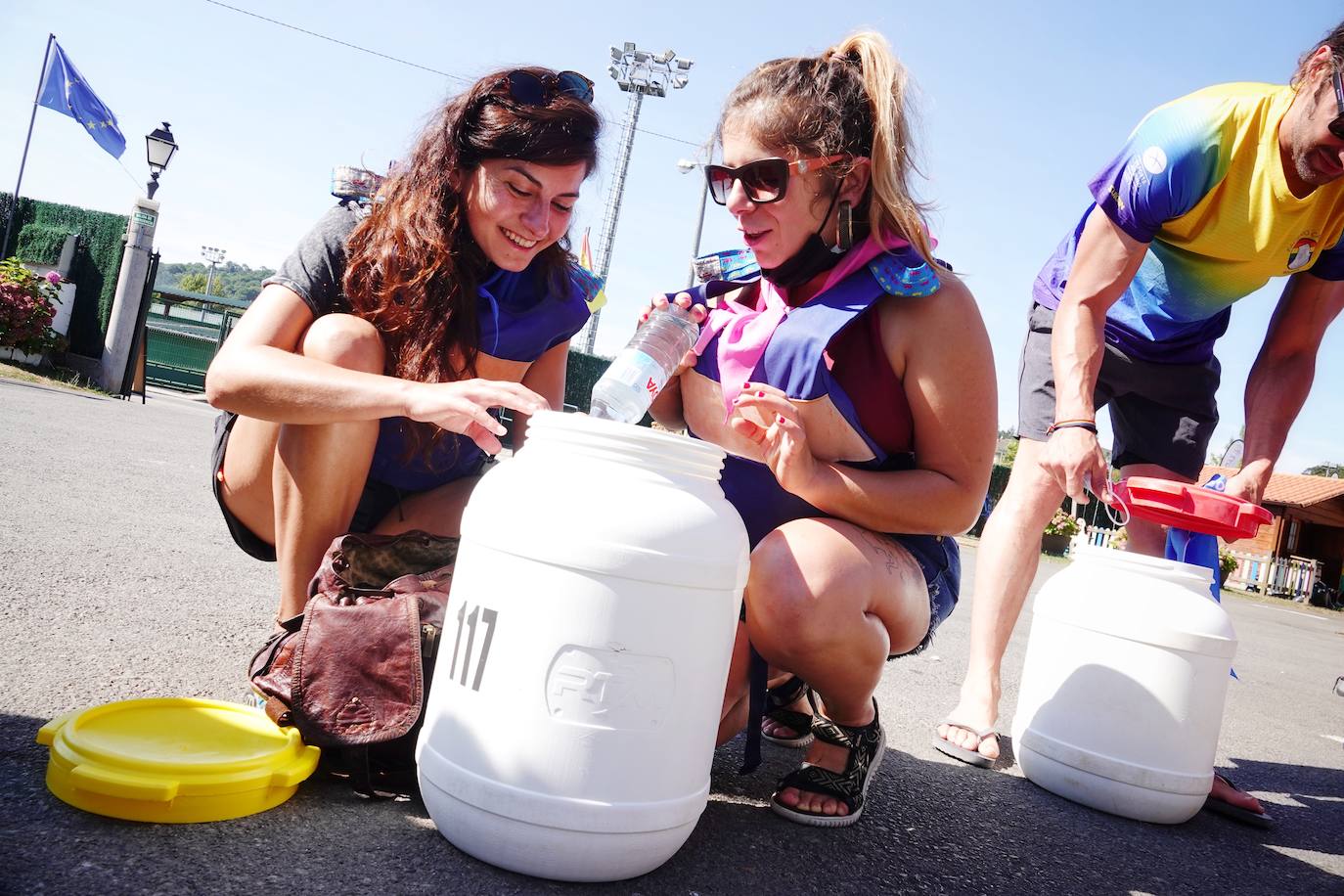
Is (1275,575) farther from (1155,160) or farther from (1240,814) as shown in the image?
(1155,160)

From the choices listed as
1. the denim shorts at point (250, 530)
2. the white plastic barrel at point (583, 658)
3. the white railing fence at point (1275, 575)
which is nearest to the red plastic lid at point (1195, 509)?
the white plastic barrel at point (583, 658)

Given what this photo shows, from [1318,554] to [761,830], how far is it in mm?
38656

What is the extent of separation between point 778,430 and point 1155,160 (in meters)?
1.51

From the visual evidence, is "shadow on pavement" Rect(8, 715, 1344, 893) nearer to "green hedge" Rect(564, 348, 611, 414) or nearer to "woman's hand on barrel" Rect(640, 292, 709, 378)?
"woman's hand on barrel" Rect(640, 292, 709, 378)

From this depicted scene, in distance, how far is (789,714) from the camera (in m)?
2.70

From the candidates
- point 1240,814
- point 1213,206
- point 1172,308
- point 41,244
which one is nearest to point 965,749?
point 1240,814

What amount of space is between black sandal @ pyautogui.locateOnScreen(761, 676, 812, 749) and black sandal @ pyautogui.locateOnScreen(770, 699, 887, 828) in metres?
0.52

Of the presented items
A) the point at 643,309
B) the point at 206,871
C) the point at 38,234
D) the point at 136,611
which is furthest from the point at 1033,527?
the point at 38,234

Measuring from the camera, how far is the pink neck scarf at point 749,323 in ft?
7.05

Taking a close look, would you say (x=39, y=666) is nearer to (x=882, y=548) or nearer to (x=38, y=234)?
(x=882, y=548)

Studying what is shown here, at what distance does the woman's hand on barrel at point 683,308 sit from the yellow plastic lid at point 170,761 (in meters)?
1.21

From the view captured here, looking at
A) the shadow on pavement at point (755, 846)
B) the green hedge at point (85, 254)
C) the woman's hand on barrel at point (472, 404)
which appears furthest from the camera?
the green hedge at point (85, 254)

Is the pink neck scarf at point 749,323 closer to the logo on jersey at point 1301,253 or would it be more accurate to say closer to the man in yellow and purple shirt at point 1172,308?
the man in yellow and purple shirt at point 1172,308

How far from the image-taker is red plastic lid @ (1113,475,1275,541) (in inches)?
90.9
